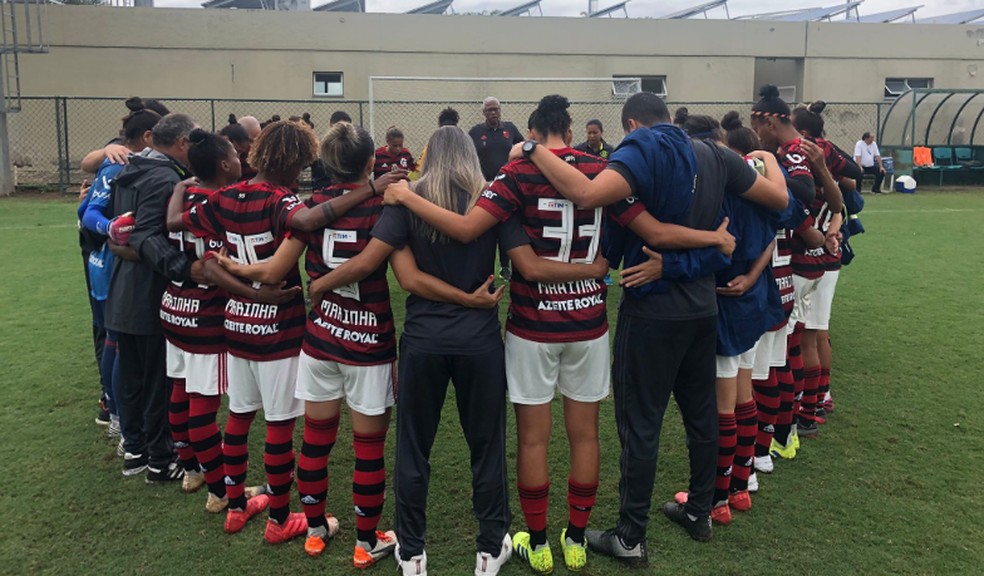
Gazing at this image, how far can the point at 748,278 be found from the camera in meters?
3.60

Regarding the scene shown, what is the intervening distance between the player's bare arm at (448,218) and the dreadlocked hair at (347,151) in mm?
283

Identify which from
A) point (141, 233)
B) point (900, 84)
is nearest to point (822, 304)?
point (141, 233)

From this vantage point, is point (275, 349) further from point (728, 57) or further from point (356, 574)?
point (728, 57)

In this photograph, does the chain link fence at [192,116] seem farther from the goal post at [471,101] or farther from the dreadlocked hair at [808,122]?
Answer: the dreadlocked hair at [808,122]

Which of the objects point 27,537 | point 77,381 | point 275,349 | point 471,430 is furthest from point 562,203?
point 77,381

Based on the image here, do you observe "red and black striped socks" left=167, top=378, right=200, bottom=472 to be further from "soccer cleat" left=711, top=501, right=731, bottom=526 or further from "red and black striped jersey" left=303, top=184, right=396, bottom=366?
"soccer cleat" left=711, top=501, right=731, bottom=526

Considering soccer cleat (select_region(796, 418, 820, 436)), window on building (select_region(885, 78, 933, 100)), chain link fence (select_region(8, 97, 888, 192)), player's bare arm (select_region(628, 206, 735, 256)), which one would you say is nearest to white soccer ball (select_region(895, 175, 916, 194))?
chain link fence (select_region(8, 97, 888, 192))

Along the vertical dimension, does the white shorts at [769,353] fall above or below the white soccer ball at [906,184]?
below

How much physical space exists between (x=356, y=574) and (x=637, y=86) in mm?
18397

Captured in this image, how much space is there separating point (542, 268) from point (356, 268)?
0.77 m

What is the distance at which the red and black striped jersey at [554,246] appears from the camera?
9.96 feet

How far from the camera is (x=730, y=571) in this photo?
3285 mm

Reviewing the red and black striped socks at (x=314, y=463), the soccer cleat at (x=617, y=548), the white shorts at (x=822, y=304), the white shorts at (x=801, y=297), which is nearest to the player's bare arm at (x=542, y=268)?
the red and black striped socks at (x=314, y=463)

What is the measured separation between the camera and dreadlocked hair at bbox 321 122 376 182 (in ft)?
10.2
